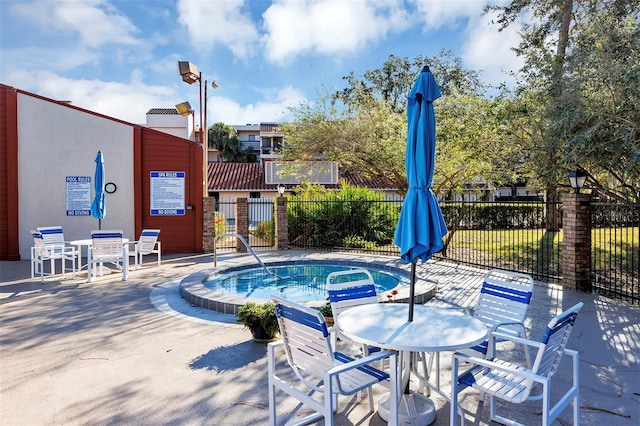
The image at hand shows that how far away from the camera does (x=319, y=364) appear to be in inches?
107

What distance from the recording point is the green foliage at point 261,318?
459 cm

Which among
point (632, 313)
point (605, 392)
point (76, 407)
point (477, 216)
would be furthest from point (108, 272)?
point (477, 216)

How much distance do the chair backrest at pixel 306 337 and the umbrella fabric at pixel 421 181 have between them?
37.2 inches

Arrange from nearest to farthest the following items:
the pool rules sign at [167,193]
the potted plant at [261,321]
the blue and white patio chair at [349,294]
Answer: the blue and white patio chair at [349,294]
the potted plant at [261,321]
the pool rules sign at [167,193]

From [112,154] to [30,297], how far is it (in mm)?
5928

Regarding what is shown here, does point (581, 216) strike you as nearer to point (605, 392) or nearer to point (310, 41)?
point (605, 392)

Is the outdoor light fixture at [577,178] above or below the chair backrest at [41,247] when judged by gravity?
above

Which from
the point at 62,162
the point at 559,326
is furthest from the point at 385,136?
the point at 559,326

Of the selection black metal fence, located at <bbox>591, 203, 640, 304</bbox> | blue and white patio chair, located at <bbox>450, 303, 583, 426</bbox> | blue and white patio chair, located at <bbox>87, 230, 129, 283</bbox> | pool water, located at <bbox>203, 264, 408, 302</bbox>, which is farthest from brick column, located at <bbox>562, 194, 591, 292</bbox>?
blue and white patio chair, located at <bbox>87, 230, 129, 283</bbox>

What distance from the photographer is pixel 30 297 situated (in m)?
6.91

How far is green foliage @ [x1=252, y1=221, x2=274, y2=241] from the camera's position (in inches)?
564

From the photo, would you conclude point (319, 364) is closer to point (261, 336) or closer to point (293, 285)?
point (261, 336)

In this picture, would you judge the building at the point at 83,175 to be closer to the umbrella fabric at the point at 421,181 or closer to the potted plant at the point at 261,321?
the potted plant at the point at 261,321

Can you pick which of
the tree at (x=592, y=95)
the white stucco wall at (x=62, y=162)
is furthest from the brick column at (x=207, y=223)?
the tree at (x=592, y=95)
